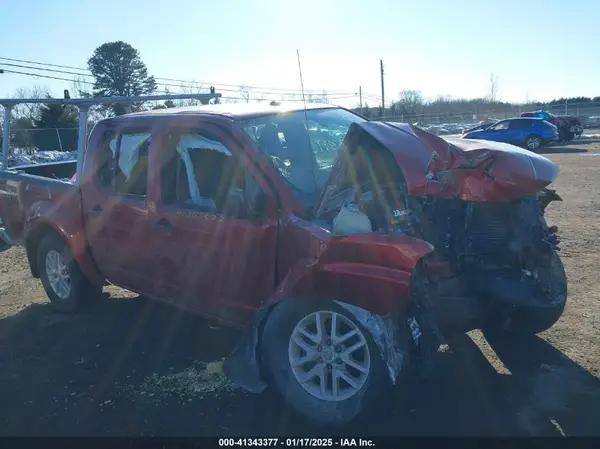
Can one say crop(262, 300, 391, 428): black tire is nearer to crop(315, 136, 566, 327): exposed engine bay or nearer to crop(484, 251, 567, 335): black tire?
crop(315, 136, 566, 327): exposed engine bay

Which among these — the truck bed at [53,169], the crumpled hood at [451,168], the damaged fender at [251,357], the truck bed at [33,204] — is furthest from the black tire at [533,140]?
the damaged fender at [251,357]

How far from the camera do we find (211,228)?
3885 millimetres

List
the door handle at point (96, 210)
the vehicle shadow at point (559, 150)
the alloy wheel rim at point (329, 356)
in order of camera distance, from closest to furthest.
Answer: the alloy wheel rim at point (329, 356) < the door handle at point (96, 210) < the vehicle shadow at point (559, 150)

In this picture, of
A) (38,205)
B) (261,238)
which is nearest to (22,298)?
(38,205)

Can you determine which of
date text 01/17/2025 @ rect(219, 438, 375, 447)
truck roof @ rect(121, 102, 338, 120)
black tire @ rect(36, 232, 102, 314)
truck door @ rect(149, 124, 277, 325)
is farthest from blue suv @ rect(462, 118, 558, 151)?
date text 01/17/2025 @ rect(219, 438, 375, 447)

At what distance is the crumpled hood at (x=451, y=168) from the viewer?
11.5 ft

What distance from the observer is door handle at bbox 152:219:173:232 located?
13.7 feet

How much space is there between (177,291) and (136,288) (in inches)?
25.2

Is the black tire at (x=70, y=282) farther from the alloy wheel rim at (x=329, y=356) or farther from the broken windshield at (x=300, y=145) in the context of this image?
the alloy wheel rim at (x=329, y=356)

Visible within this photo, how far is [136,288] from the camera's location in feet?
15.5

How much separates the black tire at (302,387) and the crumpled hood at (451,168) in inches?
30.3

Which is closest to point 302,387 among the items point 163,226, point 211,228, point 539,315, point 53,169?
point 211,228

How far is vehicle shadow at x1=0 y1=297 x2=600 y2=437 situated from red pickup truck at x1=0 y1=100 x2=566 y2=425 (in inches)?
11.6

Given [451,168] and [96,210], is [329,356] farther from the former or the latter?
[96,210]
